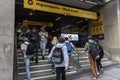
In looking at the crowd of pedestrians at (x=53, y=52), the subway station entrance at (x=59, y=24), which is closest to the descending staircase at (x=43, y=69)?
the subway station entrance at (x=59, y=24)

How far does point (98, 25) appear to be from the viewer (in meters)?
16.4

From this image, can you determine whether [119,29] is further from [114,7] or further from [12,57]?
[12,57]

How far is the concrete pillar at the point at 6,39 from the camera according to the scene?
328 inches

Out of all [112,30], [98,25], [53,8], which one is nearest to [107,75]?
[53,8]

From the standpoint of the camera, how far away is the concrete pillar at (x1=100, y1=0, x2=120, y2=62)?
14.6m

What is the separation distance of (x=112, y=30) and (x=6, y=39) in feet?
28.6

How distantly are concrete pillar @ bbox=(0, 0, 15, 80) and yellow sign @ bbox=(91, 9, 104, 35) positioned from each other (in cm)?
864

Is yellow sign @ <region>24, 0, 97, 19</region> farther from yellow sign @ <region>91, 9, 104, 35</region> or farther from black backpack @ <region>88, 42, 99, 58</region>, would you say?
black backpack @ <region>88, 42, 99, 58</region>

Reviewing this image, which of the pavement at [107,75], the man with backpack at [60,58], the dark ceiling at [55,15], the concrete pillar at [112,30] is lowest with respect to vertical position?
the pavement at [107,75]

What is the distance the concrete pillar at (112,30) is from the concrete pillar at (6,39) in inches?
316

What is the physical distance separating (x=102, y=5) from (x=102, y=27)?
162 centimetres

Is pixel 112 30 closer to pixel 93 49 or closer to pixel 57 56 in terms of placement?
pixel 93 49

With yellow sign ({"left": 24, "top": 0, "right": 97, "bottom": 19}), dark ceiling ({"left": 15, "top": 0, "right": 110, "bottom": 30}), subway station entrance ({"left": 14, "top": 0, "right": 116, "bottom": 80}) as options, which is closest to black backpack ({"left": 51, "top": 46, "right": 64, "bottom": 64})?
subway station entrance ({"left": 14, "top": 0, "right": 116, "bottom": 80})

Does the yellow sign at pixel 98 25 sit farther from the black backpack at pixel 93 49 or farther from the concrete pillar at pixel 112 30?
the black backpack at pixel 93 49
